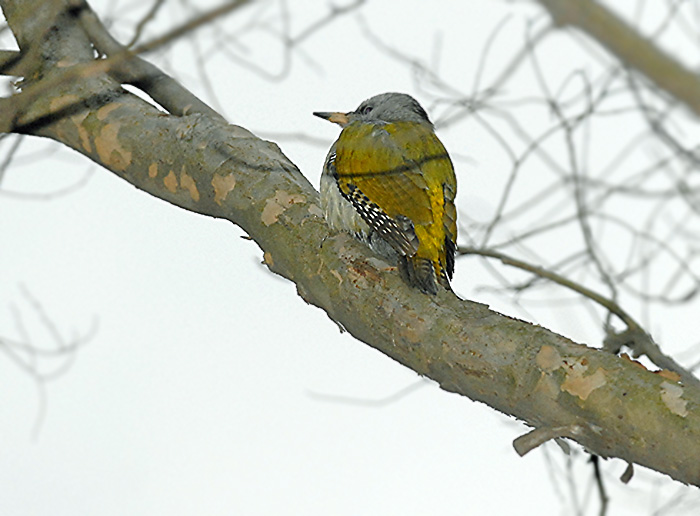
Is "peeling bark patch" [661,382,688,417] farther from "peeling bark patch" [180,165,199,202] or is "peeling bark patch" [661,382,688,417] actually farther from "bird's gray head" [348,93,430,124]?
"bird's gray head" [348,93,430,124]

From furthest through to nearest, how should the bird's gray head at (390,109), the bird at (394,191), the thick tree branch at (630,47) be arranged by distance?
the bird's gray head at (390,109)
the bird at (394,191)
the thick tree branch at (630,47)

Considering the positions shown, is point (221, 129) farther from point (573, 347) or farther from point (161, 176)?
point (573, 347)

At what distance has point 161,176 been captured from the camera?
3.11 metres

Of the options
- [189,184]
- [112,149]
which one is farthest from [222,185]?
[112,149]

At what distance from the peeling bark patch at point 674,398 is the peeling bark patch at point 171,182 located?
5.89ft

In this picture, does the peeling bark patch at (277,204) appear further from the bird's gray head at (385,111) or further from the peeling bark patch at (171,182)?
the bird's gray head at (385,111)

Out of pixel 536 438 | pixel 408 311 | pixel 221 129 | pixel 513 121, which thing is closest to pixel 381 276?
pixel 408 311

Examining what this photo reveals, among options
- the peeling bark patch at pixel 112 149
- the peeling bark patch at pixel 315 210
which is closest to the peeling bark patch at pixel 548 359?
the peeling bark patch at pixel 315 210

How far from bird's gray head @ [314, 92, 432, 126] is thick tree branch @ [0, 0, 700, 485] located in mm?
1309

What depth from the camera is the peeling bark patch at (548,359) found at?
2.17 meters

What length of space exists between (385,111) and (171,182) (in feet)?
5.33

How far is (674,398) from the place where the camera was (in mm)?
2035

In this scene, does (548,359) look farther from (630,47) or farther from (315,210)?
(630,47)

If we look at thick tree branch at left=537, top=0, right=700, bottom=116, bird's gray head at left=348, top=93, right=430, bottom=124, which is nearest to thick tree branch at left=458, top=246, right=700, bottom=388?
bird's gray head at left=348, top=93, right=430, bottom=124
